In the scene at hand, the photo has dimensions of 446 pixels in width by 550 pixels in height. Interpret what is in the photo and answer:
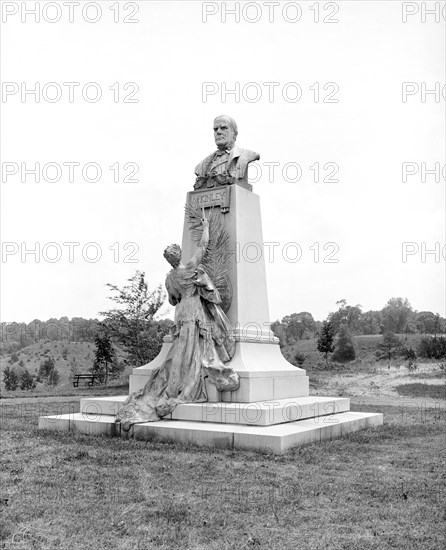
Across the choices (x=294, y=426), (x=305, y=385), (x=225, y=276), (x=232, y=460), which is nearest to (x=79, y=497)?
(x=232, y=460)

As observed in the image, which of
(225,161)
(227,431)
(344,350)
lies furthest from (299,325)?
(227,431)

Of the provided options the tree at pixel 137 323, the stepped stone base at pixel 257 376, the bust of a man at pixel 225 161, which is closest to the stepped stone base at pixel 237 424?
the stepped stone base at pixel 257 376

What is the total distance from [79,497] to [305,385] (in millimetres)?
6549

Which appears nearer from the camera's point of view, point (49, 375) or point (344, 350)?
point (49, 375)

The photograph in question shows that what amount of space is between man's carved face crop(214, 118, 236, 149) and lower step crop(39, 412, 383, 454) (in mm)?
5039

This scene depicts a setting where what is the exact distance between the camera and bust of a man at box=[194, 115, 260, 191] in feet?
37.2

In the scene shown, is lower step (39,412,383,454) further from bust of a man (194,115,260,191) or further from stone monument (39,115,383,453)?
bust of a man (194,115,260,191)

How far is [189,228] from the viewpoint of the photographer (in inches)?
448

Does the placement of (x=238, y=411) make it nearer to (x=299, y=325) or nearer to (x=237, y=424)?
(x=237, y=424)

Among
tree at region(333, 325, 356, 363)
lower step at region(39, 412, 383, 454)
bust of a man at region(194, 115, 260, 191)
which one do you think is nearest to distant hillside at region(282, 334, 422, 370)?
tree at region(333, 325, 356, 363)

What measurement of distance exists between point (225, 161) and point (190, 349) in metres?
3.63

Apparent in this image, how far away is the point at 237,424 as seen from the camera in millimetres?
8859

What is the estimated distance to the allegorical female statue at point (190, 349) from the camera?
31.1 ft

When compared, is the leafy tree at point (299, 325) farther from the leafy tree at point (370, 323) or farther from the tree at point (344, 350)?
the tree at point (344, 350)
